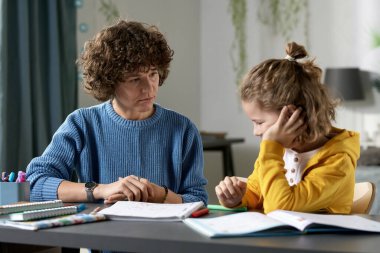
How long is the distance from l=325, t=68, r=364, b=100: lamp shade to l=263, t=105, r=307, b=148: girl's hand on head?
11.9ft

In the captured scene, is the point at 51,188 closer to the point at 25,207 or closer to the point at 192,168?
the point at 25,207

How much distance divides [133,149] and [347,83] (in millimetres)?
3474

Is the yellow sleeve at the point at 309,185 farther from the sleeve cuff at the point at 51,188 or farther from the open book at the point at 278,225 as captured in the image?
the sleeve cuff at the point at 51,188

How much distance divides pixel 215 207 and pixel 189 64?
4433 mm

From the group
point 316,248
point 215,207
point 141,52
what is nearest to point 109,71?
point 141,52

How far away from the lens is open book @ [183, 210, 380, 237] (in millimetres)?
1187

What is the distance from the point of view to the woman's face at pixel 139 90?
1.88m

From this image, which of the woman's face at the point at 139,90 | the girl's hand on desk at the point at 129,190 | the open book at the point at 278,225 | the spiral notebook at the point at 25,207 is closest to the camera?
the open book at the point at 278,225

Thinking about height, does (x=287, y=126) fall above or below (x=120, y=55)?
below

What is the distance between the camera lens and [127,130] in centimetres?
194

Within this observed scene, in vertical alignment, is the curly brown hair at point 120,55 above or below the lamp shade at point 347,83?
above

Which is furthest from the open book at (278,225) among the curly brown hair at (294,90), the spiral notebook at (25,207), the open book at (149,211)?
the spiral notebook at (25,207)

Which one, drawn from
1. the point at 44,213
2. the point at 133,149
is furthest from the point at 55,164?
the point at 44,213

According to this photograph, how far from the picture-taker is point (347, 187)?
154cm
